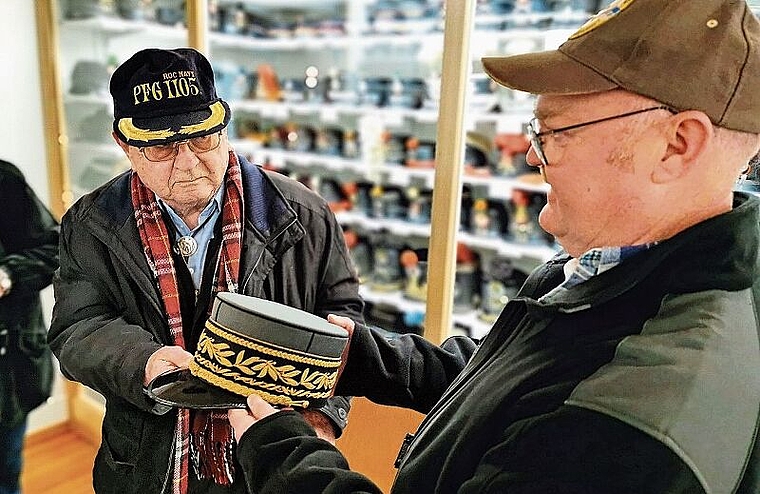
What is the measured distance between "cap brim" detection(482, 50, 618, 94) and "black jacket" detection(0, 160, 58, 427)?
1680 millimetres

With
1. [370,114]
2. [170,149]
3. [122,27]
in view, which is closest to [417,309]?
[370,114]

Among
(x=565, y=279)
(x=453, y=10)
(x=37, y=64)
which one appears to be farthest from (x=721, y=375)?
(x=37, y=64)

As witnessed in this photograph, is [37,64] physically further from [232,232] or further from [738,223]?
[738,223]

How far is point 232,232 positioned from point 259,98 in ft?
8.32

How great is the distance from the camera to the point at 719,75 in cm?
63

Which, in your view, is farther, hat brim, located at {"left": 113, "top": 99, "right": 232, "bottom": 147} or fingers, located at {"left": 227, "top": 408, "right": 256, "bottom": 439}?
hat brim, located at {"left": 113, "top": 99, "right": 232, "bottom": 147}

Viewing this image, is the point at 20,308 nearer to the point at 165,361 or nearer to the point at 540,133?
the point at 165,361

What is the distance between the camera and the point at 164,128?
3.63ft

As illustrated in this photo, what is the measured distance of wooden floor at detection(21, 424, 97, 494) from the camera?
2.53 meters

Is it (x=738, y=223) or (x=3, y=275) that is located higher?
(x=738, y=223)

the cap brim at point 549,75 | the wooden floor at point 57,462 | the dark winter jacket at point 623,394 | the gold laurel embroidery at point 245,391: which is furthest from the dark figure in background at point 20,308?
the cap brim at point 549,75

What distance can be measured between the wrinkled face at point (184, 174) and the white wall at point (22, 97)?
181 cm

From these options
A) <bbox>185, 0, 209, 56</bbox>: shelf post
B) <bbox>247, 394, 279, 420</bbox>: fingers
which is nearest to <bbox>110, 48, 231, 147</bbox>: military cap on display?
<bbox>247, 394, 279, 420</bbox>: fingers

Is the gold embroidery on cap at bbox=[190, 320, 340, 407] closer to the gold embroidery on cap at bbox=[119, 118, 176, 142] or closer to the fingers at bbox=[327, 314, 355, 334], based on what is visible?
the fingers at bbox=[327, 314, 355, 334]
